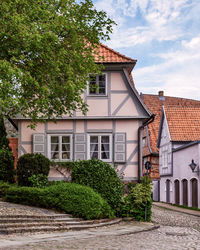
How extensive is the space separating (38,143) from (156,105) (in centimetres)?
2920

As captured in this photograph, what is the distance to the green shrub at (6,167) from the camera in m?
20.0

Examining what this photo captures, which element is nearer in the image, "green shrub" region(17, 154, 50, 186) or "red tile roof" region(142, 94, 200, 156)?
"green shrub" region(17, 154, 50, 186)

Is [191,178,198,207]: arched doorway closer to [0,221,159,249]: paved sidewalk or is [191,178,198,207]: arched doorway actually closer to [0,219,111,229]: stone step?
[0,221,159,249]: paved sidewalk

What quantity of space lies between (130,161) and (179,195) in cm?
1319

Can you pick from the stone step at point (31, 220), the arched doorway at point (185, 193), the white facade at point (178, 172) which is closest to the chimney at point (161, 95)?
the white facade at point (178, 172)

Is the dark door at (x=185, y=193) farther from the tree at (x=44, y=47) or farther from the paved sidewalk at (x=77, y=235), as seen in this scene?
the tree at (x=44, y=47)

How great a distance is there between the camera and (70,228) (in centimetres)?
1271

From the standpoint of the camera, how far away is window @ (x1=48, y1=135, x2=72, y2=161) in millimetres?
20188

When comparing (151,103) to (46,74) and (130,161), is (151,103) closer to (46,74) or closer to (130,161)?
(130,161)

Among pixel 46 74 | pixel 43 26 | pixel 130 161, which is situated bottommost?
pixel 130 161

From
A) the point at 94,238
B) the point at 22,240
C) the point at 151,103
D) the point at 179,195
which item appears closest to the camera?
the point at 22,240

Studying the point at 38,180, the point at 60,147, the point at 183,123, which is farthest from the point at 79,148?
the point at 183,123

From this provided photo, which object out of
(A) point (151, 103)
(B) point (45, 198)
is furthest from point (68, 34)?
(A) point (151, 103)

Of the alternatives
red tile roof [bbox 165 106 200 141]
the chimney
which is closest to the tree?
red tile roof [bbox 165 106 200 141]
